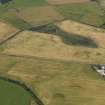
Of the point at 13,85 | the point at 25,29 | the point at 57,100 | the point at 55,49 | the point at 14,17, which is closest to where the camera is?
the point at 57,100

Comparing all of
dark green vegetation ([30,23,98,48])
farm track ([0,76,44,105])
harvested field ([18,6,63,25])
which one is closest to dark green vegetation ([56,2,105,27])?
harvested field ([18,6,63,25])

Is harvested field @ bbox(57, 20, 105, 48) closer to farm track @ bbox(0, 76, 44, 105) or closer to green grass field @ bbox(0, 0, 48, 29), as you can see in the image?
green grass field @ bbox(0, 0, 48, 29)

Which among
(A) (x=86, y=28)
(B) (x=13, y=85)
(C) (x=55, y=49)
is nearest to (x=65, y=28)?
(A) (x=86, y=28)

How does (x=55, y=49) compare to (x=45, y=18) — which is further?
(x=45, y=18)

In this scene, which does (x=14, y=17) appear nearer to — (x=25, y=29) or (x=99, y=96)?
(x=25, y=29)

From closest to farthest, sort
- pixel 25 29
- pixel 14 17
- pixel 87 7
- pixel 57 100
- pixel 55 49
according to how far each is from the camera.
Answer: pixel 57 100 < pixel 55 49 < pixel 25 29 < pixel 14 17 < pixel 87 7

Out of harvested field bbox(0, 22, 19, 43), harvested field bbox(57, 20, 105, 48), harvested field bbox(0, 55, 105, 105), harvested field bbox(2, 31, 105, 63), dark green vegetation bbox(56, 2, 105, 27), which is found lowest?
dark green vegetation bbox(56, 2, 105, 27)

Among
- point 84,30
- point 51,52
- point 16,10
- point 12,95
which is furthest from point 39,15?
point 12,95
